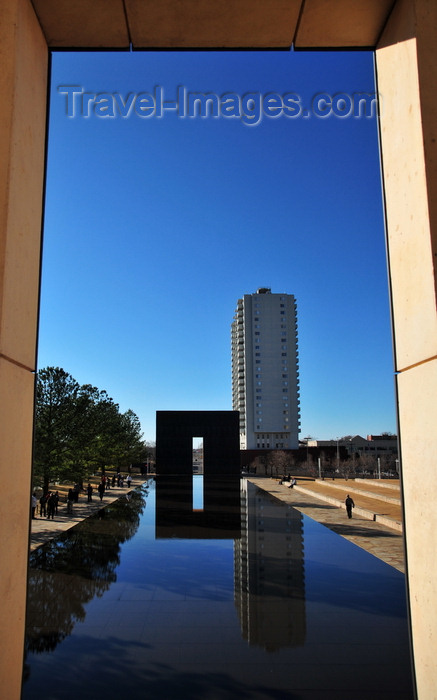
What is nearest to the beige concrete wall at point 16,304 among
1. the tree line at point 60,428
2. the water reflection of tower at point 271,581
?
the water reflection of tower at point 271,581

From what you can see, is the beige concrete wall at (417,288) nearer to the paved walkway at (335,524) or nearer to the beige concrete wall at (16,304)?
the beige concrete wall at (16,304)

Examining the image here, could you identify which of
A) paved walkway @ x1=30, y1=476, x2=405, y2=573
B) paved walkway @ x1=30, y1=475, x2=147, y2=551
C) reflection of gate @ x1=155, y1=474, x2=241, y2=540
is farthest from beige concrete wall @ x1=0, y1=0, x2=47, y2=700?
reflection of gate @ x1=155, y1=474, x2=241, y2=540

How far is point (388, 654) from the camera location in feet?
24.0

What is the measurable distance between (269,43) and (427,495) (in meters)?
3.60

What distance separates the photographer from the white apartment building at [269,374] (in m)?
107

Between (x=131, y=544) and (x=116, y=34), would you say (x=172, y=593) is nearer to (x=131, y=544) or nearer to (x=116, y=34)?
(x=131, y=544)

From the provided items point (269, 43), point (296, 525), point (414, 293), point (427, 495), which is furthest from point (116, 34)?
point (296, 525)

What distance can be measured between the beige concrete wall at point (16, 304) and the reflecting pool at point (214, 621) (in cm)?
377

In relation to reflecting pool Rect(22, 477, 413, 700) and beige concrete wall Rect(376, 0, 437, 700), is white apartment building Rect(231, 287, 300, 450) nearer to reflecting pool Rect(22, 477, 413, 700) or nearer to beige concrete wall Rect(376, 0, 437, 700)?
reflecting pool Rect(22, 477, 413, 700)

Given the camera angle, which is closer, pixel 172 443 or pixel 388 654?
Result: pixel 388 654

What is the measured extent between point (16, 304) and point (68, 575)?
10739 millimetres

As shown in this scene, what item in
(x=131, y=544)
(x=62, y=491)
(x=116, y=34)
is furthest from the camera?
(x=62, y=491)

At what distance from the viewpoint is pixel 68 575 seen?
12.0 m

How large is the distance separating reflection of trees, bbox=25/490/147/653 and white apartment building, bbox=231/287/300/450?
86984 millimetres
